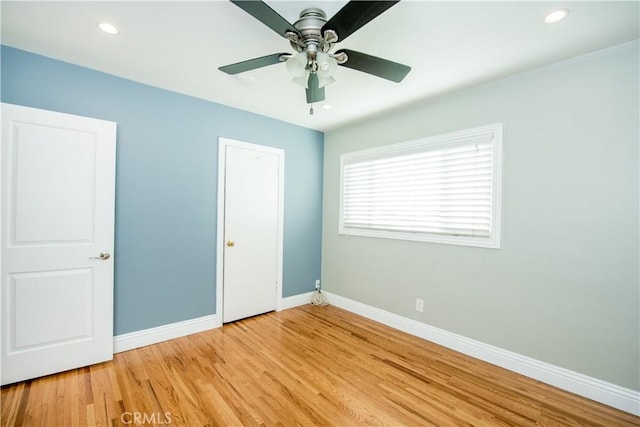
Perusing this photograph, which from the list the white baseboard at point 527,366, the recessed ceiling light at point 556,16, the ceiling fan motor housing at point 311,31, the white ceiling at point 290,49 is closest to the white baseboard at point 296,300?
the white baseboard at point 527,366

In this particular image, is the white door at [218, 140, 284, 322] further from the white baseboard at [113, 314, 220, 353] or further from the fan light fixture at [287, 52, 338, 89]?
the fan light fixture at [287, 52, 338, 89]

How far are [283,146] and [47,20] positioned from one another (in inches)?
94.3

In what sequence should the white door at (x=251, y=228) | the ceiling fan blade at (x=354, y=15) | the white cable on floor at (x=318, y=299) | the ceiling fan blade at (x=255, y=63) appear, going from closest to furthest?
1. the ceiling fan blade at (x=354, y=15)
2. the ceiling fan blade at (x=255, y=63)
3. the white door at (x=251, y=228)
4. the white cable on floor at (x=318, y=299)

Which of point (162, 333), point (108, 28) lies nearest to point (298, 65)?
point (108, 28)

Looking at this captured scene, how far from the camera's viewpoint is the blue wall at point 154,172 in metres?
2.37

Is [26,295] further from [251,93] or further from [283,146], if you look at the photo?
[283,146]

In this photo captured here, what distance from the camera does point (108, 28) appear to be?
6.34 feet

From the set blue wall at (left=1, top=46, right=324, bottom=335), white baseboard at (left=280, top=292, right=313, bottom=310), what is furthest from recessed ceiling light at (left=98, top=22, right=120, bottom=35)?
white baseboard at (left=280, top=292, right=313, bottom=310)

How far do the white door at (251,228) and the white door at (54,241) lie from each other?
115 centimetres

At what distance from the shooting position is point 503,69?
235cm

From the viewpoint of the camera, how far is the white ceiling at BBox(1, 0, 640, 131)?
1702 mm

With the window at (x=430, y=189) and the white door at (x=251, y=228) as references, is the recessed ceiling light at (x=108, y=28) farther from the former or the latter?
the window at (x=430, y=189)

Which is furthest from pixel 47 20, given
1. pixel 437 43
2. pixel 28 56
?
pixel 437 43

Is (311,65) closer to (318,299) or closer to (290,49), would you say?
(290,49)
